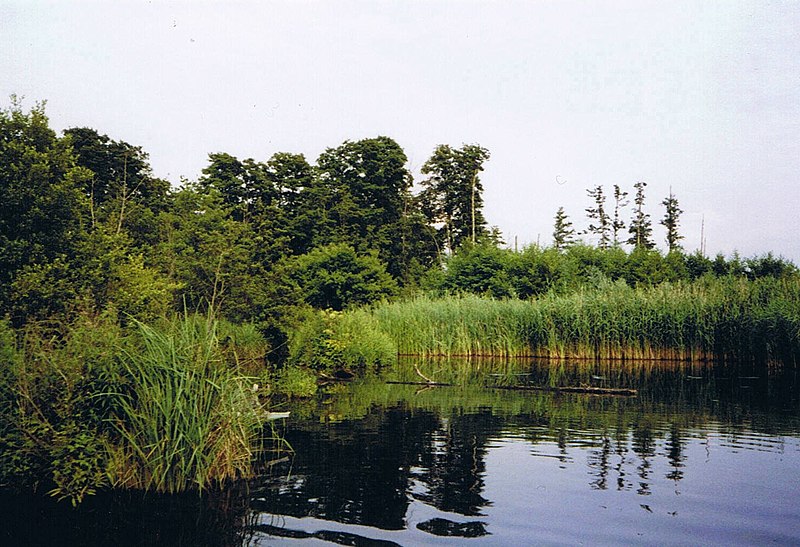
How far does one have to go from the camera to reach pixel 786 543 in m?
6.07

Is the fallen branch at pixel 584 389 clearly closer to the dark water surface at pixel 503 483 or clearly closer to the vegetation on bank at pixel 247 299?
the dark water surface at pixel 503 483

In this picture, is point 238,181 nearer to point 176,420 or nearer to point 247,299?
point 247,299

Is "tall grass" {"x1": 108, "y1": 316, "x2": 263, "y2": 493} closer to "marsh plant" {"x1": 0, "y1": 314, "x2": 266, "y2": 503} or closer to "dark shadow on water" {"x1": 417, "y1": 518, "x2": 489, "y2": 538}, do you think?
"marsh plant" {"x1": 0, "y1": 314, "x2": 266, "y2": 503}

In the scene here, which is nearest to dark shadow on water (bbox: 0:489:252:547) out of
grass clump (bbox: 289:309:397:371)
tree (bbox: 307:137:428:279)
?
grass clump (bbox: 289:309:397:371)

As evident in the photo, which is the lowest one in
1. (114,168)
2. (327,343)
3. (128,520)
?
(128,520)

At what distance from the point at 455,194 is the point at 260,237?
1395 inches

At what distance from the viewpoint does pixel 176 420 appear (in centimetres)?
715

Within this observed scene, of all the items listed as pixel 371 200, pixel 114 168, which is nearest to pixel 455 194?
pixel 371 200

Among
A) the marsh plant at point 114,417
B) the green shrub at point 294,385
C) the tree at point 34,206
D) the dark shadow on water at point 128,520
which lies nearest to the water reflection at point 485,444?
the dark shadow on water at point 128,520

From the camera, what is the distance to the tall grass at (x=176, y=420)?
725 cm

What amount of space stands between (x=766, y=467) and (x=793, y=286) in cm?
1720

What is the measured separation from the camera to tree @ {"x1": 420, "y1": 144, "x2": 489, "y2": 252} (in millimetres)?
53969

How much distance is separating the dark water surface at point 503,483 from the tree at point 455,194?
40379mm

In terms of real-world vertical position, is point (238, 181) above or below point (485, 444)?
above
